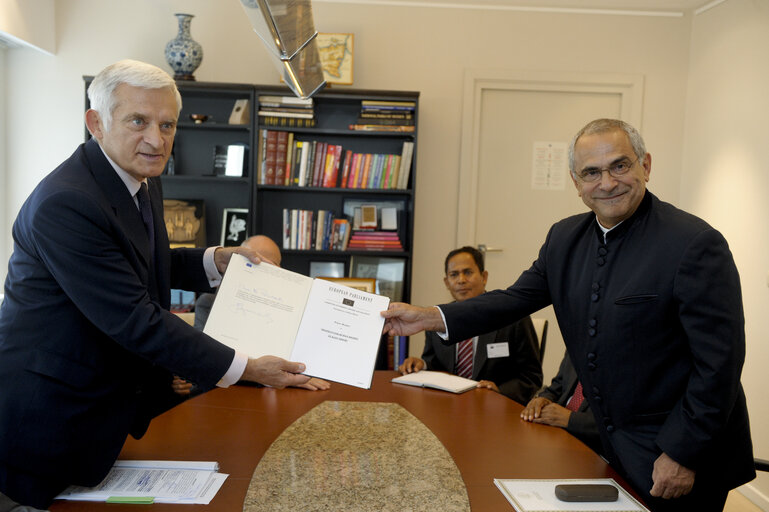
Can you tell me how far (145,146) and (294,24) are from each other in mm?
541

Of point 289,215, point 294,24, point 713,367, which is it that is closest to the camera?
point 713,367

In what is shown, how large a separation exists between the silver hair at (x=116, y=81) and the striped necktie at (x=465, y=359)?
2.10 meters

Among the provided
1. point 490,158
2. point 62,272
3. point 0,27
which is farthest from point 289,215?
point 62,272

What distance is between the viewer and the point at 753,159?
423cm

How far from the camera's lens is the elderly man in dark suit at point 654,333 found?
5.57 ft

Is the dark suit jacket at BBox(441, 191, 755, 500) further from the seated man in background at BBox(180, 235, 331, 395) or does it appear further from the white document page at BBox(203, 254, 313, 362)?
the seated man in background at BBox(180, 235, 331, 395)

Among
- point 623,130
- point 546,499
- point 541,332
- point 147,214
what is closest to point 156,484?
point 147,214

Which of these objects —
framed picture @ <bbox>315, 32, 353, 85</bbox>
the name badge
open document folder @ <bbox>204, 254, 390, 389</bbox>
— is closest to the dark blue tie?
open document folder @ <bbox>204, 254, 390, 389</bbox>

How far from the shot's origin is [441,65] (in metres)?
5.14

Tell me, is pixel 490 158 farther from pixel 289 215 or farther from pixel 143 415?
pixel 143 415

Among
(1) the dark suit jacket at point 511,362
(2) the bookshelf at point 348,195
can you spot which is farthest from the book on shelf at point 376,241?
(1) the dark suit jacket at point 511,362

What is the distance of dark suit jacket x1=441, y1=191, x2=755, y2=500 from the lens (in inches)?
66.7

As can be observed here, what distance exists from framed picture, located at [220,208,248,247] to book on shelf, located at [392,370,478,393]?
2373 mm

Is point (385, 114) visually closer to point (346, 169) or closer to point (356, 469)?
point (346, 169)
